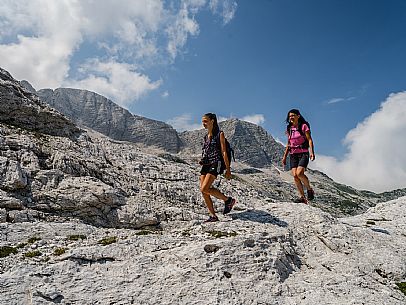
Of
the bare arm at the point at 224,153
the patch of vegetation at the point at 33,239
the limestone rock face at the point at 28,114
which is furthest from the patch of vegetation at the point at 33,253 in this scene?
the limestone rock face at the point at 28,114

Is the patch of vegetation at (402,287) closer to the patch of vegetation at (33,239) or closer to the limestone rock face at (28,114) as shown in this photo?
the patch of vegetation at (33,239)

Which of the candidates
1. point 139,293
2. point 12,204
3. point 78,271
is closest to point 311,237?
point 139,293

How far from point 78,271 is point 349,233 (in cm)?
1098

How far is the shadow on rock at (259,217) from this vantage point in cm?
1444

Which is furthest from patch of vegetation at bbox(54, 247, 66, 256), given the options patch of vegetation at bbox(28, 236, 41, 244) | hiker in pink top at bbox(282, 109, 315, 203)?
hiker in pink top at bbox(282, 109, 315, 203)

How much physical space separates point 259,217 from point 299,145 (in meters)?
3.88

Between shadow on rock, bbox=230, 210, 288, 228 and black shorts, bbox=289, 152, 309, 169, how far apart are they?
8.75ft

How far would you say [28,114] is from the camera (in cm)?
2891

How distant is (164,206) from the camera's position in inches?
854

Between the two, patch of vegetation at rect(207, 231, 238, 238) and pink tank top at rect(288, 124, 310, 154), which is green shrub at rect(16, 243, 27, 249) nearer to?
patch of vegetation at rect(207, 231, 238, 238)

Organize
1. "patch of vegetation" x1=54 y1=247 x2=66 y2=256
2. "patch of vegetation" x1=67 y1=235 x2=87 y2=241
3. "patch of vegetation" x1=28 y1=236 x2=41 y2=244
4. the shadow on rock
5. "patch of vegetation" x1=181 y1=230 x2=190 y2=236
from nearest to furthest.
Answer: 1. "patch of vegetation" x1=54 y1=247 x2=66 y2=256
2. "patch of vegetation" x1=28 y1=236 x2=41 y2=244
3. "patch of vegetation" x1=67 y1=235 x2=87 y2=241
4. "patch of vegetation" x1=181 y1=230 x2=190 y2=236
5. the shadow on rock

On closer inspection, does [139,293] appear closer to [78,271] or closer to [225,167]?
[78,271]

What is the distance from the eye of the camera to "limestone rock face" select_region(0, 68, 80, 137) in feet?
91.8

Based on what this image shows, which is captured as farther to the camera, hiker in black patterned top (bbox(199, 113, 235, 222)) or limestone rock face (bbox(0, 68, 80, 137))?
limestone rock face (bbox(0, 68, 80, 137))
